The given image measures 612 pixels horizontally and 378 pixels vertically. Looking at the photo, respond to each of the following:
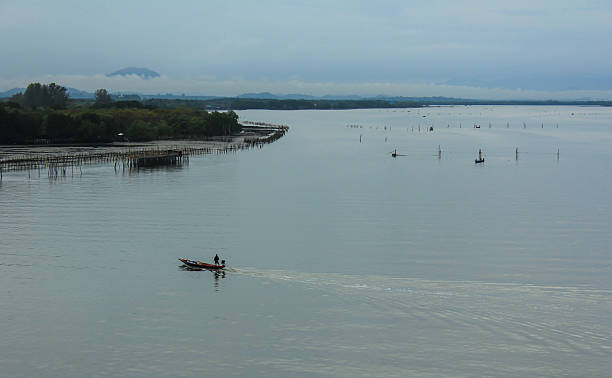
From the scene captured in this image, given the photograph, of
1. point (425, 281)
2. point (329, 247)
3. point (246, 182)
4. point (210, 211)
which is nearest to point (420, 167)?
point (246, 182)

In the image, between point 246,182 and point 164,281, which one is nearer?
point 164,281

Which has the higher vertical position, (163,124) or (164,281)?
(163,124)

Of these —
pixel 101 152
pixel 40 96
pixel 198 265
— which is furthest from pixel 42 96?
pixel 198 265

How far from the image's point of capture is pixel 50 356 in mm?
25359

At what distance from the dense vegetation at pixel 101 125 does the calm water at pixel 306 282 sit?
43022mm

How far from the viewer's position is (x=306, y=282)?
110 ft

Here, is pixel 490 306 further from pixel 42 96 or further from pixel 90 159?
pixel 42 96

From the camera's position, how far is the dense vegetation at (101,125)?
4072 inches

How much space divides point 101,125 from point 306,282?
290 ft

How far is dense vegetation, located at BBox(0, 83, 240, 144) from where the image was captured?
→ 103m

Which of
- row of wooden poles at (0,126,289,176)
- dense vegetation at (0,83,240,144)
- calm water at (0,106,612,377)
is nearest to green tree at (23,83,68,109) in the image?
dense vegetation at (0,83,240,144)

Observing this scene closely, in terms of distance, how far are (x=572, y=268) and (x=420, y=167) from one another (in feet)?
181

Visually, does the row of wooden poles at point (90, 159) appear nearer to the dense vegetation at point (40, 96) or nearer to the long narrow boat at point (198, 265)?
the long narrow boat at point (198, 265)

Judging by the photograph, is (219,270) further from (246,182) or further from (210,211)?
(246,182)
